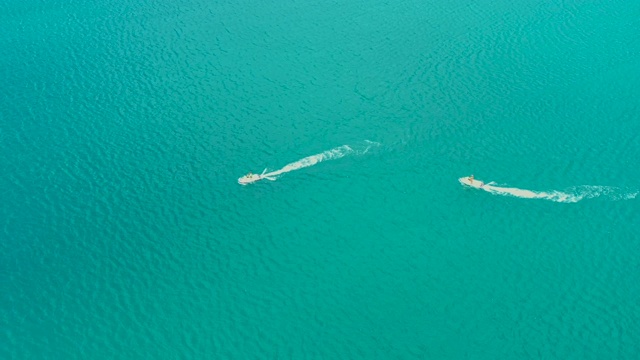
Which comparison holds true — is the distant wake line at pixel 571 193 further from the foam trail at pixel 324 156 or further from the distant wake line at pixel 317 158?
the distant wake line at pixel 317 158

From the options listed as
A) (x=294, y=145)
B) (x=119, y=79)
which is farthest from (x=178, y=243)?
(x=119, y=79)

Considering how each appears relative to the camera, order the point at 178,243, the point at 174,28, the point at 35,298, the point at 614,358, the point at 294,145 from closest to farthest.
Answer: the point at 614,358
the point at 35,298
the point at 178,243
the point at 294,145
the point at 174,28

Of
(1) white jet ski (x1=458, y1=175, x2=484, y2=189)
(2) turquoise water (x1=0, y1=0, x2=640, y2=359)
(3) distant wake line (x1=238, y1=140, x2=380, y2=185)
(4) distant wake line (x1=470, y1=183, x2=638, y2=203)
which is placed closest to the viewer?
(2) turquoise water (x1=0, y1=0, x2=640, y2=359)

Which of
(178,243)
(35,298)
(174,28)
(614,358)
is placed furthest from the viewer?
(174,28)

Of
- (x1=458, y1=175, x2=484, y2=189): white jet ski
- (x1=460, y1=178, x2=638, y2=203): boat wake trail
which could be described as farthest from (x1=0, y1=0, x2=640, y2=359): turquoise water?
(x1=458, y1=175, x2=484, y2=189): white jet ski

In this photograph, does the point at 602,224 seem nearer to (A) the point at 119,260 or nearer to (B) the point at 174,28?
(A) the point at 119,260

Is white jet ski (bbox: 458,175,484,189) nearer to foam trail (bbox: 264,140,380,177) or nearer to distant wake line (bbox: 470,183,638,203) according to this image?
distant wake line (bbox: 470,183,638,203)
